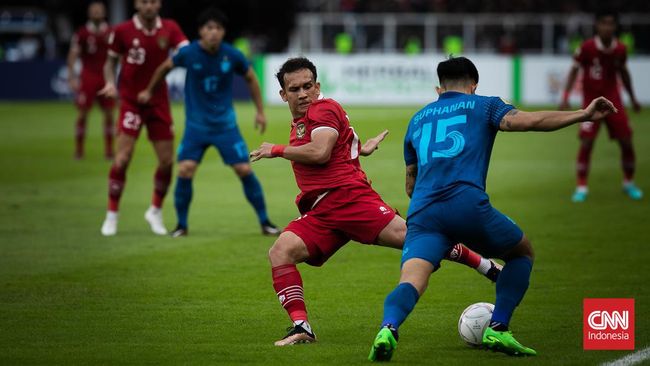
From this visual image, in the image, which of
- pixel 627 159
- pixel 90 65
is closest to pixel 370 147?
pixel 627 159

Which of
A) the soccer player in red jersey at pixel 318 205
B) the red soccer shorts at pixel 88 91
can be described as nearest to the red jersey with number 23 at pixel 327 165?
the soccer player in red jersey at pixel 318 205

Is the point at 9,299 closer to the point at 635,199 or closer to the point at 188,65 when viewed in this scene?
the point at 188,65

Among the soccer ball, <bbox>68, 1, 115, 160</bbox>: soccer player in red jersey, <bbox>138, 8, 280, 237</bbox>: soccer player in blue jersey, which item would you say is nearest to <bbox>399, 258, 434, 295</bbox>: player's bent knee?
the soccer ball

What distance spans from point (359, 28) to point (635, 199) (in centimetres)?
2500

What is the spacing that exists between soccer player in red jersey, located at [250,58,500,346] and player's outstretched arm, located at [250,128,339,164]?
0.03 m

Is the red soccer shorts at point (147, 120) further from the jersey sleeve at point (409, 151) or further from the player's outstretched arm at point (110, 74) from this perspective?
the jersey sleeve at point (409, 151)

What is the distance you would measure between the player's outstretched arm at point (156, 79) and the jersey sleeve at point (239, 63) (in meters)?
0.69

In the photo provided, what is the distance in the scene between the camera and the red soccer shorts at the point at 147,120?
12938 mm

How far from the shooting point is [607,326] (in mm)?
7477

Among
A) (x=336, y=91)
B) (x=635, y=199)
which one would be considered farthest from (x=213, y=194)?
(x=336, y=91)

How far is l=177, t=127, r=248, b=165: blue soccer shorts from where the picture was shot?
1266 centimetres

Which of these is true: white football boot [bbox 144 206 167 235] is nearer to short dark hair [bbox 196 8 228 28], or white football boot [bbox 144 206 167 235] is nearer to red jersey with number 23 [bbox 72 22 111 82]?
short dark hair [bbox 196 8 228 28]

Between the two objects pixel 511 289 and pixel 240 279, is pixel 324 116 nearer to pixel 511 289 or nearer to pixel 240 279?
pixel 511 289

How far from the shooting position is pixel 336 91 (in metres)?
36.0
